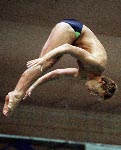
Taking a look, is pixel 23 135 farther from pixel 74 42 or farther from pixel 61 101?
pixel 74 42

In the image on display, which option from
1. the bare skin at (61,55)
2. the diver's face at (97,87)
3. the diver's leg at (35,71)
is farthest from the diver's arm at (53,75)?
the diver's leg at (35,71)

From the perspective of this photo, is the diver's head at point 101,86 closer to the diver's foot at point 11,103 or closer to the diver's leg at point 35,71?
the diver's leg at point 35,71

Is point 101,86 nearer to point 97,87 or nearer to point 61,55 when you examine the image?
point 97,87

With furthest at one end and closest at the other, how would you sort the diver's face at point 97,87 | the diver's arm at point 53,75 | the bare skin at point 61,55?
the diver's arm at point 53,75 < the diver's face at point 97,87 < the bare skin at point 61,55

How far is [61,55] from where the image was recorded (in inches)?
117

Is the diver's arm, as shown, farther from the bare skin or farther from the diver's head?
the diver's head


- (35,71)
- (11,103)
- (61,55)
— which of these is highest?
(61,55)

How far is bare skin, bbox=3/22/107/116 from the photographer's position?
9.64 ft

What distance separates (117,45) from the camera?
16.4 feet

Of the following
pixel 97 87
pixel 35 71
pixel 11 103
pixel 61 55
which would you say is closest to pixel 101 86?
pixel 97 87

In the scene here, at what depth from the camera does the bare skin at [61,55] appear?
294cm

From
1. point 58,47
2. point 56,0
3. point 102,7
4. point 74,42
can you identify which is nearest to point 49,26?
point 56,0

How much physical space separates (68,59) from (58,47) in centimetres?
235

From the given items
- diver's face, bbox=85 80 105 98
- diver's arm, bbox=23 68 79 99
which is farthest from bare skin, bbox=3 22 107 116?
diver's arm, bbox=23 68 79 99
